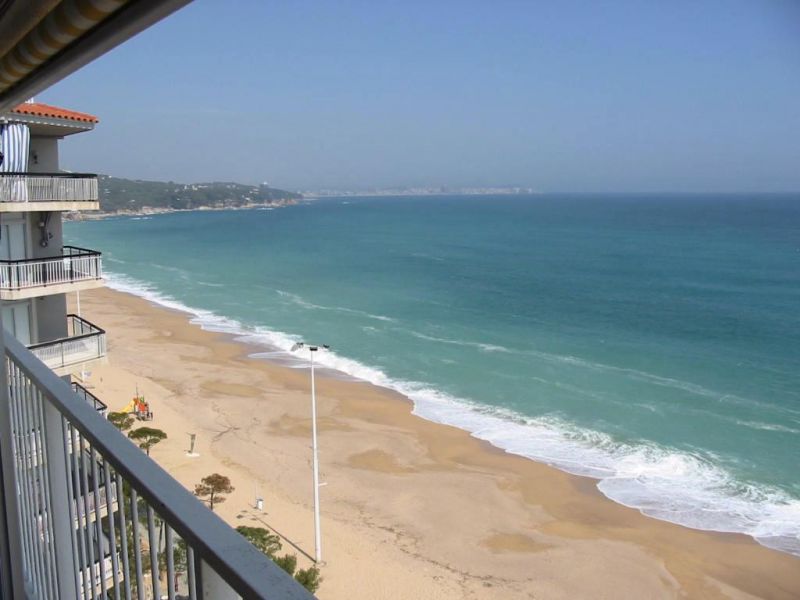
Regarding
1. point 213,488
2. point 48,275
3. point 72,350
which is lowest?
point 213,488

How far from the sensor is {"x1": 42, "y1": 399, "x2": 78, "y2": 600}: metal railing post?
217cm

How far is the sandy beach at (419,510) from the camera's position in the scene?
45.7 feet

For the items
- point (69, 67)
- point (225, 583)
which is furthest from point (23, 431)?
point (225, 583)

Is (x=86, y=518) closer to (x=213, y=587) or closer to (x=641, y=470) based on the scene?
(x=213, y=587)

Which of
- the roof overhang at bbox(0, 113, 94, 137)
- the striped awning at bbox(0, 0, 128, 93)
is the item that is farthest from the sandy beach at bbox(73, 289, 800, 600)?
the striped awning at bbox(0, 0, 128, 93)

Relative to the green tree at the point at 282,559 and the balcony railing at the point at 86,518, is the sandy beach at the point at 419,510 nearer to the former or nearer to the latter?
the green tree at the point at 282,559

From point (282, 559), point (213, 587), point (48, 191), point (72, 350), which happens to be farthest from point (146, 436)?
→ point (213, 587)

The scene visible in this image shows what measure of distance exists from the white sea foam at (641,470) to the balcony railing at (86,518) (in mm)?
16812

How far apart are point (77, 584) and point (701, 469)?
20629mm

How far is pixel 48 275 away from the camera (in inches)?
523

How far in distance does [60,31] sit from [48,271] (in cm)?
1292

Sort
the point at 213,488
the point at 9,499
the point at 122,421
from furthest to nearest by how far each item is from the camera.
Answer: the point at 122,421
the point at 213,488
the point at 9,499

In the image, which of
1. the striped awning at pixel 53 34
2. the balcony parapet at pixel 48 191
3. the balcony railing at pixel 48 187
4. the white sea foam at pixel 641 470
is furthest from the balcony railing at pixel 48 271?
the white sea foam at pixel 641 470

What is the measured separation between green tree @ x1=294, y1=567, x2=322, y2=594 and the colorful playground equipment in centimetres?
1068
